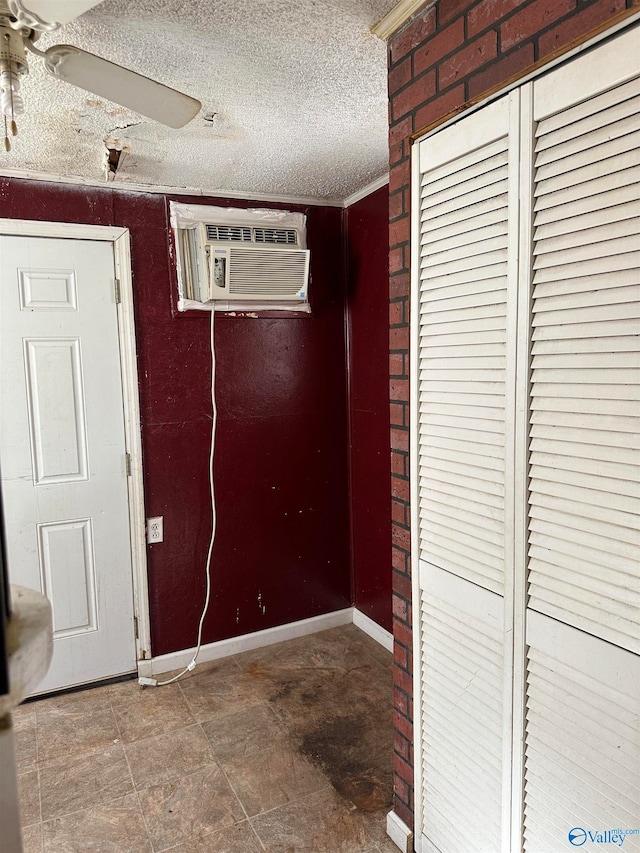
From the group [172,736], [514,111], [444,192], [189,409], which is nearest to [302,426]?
[189,409]

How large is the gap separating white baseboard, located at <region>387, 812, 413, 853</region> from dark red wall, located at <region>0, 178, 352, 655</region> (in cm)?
149

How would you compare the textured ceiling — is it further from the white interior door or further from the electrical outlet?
the electrical outlet

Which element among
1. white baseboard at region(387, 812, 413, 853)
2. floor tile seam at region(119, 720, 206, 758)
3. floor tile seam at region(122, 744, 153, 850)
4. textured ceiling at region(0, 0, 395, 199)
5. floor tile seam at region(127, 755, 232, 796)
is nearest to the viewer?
textured ceiling at region(0, 0, 395, 199)

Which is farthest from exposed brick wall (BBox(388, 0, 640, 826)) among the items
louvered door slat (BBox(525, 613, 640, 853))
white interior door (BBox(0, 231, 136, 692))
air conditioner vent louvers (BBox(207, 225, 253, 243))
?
white interior door (BBox(0, 231, 136, 692))

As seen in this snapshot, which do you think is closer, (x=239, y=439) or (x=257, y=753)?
(x=257, y=753)

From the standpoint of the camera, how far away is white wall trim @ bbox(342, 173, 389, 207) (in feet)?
9.42

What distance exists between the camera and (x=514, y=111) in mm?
1269

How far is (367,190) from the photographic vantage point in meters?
3.05

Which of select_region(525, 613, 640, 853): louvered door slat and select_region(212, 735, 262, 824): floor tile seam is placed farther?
select_region(212, 735, 262, 824): floor tile seam

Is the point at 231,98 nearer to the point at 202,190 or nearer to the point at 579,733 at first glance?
the point at 202,190

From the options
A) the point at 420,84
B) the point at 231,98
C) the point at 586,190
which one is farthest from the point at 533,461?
the point at 231,98

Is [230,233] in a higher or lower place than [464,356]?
higher

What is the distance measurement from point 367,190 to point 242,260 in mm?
787

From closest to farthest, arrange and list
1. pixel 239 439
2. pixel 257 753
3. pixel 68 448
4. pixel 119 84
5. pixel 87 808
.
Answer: pixel 119 84 < pixel 87 808 < pixel 257 753 < pixel 68 448 < pixel 239 439
